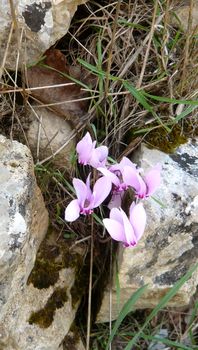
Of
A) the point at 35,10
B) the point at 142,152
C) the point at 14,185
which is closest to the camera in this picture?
the point at 14,185

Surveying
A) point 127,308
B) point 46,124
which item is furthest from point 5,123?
point 127,308

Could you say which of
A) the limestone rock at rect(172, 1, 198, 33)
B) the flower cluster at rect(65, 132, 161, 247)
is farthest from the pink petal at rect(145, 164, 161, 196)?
the limestone rock at rect(172, 1, 198, 33)

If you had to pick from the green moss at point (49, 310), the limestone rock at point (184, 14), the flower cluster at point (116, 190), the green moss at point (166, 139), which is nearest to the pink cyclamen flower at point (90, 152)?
the flower cluster at point (116, 190)

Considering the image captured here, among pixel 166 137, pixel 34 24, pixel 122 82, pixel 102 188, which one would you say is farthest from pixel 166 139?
pixel 34 24

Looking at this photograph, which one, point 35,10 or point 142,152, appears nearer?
point 35,10

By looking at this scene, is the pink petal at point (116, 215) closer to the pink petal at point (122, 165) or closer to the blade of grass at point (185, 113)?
the pink petal at point (122, 165)

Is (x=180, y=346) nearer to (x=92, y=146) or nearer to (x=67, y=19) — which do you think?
(x=92, y=146)

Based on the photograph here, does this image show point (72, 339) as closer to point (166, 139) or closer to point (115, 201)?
point (115, 201)
